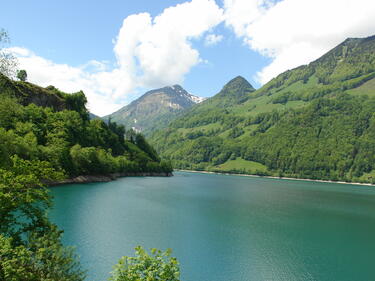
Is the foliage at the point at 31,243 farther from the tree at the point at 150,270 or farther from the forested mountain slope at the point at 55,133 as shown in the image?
the forested mountain slope at the point at 55,133

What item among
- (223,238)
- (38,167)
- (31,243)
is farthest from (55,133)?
(31,243)

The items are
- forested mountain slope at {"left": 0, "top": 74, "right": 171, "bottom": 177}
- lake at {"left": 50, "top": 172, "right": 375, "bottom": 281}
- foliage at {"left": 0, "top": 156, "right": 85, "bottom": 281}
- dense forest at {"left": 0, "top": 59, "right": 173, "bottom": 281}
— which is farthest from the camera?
forested mountain slope at {"left": 0, "top": 74, "right": 171, "bottom": 177}

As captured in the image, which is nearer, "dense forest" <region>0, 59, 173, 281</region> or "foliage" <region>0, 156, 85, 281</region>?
"foliage" <region>0, 156, 85, 281</region>

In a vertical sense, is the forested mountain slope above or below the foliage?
above

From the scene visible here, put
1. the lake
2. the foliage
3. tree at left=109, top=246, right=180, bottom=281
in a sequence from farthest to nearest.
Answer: the lake < the foliage < tree at left=109, top=246, right=180, bottom=281

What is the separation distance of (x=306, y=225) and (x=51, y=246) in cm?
7371

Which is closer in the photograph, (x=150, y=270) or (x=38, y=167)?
(x=150, y=270)

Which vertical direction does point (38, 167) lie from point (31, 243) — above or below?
above

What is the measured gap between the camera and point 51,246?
22078 millimetres

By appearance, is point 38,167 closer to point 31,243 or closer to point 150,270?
point 31,243

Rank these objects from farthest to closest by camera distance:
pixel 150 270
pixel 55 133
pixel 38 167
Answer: pixel 55 133, pixel 38 167, pixel 150 270

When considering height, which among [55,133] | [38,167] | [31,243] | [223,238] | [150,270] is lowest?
[223,238]

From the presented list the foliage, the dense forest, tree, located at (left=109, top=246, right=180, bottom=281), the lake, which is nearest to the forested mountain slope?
the dense forest

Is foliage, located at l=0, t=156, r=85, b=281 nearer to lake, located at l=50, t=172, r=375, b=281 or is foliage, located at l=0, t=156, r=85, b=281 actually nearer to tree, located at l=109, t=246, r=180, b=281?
tree, located at l=109, t=246, r=180, b=281
